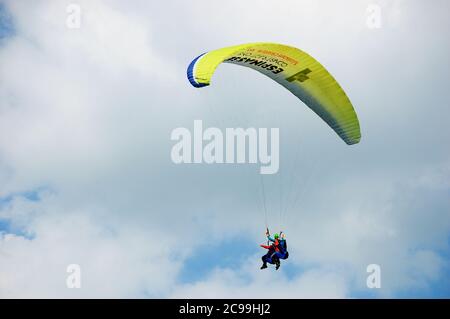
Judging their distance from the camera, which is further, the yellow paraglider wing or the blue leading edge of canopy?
the yellow paraglider wing

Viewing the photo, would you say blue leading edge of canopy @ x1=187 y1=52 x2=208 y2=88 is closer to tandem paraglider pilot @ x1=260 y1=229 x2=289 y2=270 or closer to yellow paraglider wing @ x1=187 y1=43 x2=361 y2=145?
yellow paraglider wing @ x1=187 y1=43 x2=361 y2=145

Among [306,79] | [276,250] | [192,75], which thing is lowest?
[276,250]

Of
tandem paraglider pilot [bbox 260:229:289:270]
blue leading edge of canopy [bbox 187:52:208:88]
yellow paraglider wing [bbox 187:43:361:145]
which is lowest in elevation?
tandem paraglider pilot [bbox 260:229:289:270]

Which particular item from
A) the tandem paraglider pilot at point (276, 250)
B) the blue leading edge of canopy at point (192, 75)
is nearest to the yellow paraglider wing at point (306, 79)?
the blue leading edge of canopy at point (192, 75)

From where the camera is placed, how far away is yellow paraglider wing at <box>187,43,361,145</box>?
90.9 feet

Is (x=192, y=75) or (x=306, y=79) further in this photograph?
(x=306, y=79)

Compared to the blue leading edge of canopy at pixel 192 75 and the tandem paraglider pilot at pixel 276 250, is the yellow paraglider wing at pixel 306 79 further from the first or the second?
the tandem paraglider pilot at pixel 276 250

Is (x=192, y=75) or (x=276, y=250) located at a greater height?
(x=192, y=75)

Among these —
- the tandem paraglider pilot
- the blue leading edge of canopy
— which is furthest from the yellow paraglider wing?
the tandem paraglider pilot

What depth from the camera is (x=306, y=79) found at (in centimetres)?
2927
